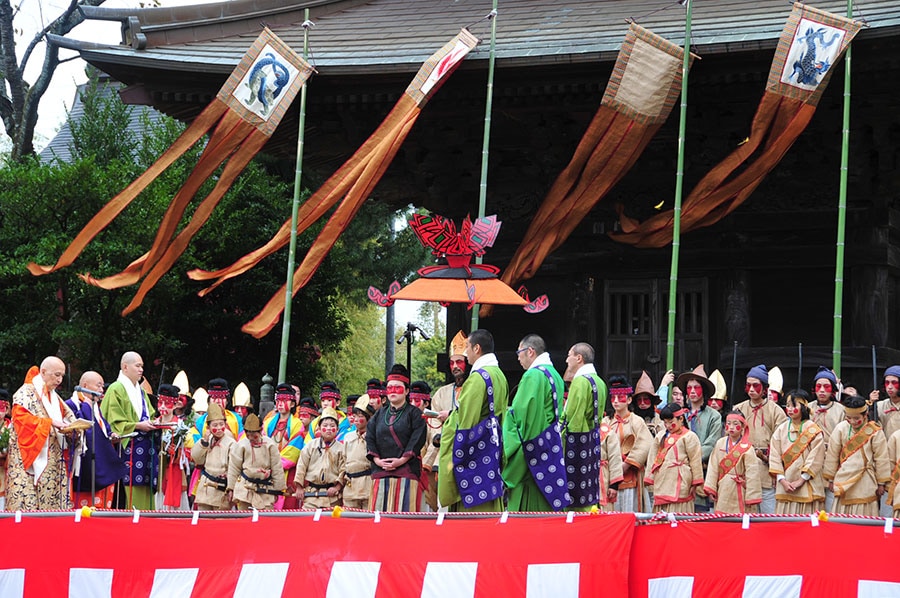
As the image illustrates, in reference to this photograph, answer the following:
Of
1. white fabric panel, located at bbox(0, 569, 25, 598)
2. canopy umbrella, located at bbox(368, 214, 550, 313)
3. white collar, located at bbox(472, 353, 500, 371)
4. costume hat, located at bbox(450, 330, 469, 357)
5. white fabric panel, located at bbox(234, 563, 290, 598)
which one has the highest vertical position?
canopy umbrella, located at bbox(368, 214, 550, 313)

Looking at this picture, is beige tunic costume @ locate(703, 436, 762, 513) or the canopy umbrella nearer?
beige tunic costume @ locate(703, 436, 762, 513)

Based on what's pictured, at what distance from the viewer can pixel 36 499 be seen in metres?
9.15

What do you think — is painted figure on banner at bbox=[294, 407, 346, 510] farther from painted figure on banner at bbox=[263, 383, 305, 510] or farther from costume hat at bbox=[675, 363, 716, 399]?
costume hat at bbox=[675, 363, 716, 399]

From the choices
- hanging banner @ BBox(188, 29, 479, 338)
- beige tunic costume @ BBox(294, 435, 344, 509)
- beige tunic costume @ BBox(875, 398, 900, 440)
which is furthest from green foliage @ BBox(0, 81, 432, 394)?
beige tunic costume @ BBox(875, 398, 900, 440)

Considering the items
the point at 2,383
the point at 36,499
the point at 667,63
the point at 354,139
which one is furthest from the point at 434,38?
the point at 2,383

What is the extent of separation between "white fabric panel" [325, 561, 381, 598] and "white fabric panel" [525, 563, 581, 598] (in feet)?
A: 2.47

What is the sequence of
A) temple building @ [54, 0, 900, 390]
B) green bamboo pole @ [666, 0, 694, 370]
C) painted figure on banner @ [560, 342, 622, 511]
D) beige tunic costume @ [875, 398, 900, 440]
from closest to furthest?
painted figure on banner @ [560, 342, 622, 511], beige tunic costume @ [875, 398, 900, 440], green bamboo pole @ [666, 0, 694, 370], temple building @ [54, 0, 900, 390]

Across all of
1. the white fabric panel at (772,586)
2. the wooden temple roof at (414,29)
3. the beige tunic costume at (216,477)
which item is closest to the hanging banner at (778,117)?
the wooden temple roof at (414,29)

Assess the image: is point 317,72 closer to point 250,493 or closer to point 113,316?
point 250,493

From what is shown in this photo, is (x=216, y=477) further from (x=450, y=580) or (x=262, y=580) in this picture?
(x=450, y=580)

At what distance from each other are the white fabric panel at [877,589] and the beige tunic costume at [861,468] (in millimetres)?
3652

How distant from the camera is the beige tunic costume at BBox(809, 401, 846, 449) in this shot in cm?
1012

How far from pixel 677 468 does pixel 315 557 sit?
421 centimetres

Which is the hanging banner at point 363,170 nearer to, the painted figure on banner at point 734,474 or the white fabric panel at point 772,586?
the painted figure on banner at point 734,474
